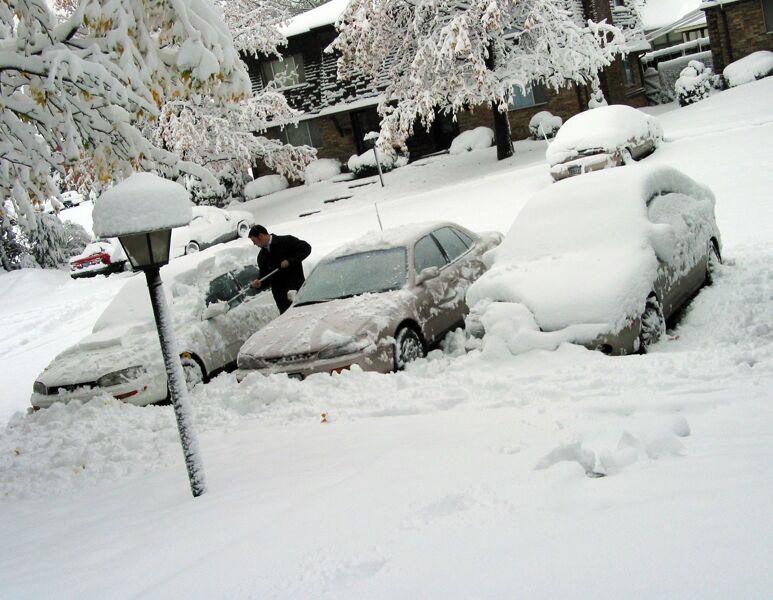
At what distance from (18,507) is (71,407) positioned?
2.62m

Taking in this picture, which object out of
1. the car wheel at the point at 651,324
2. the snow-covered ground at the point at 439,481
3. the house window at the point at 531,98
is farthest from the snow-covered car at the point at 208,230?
the car wheel at the point at 651,324

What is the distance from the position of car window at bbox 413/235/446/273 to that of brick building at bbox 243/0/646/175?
22.6 metres

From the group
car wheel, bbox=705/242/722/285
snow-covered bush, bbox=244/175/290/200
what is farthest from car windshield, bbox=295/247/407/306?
snow-covered bush, bbox=244/175/290/200

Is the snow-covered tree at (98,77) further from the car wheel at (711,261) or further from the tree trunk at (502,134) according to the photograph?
the tree trunk at (502,134)

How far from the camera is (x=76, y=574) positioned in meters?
3.50

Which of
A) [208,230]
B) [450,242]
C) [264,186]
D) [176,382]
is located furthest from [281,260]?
[264,186]

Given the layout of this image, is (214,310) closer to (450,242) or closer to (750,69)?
(450,242)

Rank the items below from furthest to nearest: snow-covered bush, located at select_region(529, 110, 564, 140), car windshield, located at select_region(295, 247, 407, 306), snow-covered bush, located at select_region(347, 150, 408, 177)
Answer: snow-covered bush, located at select_region(347, 150, 408, 177), snow-covered bush, located at select_region(529, 110, 564, 140), car windshield, located at select_region(295, 247, 407, 306)

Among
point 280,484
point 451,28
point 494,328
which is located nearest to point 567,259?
point 494,328

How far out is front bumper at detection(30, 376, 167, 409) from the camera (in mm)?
8094

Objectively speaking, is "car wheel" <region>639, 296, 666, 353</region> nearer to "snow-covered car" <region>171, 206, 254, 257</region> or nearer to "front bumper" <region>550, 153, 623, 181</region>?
"front bumper" <region>550, 153, 623, 181</region>

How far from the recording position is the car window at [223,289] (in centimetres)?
957

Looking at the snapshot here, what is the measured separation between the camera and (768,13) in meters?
27.0

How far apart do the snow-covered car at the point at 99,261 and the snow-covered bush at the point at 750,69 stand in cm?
2175
